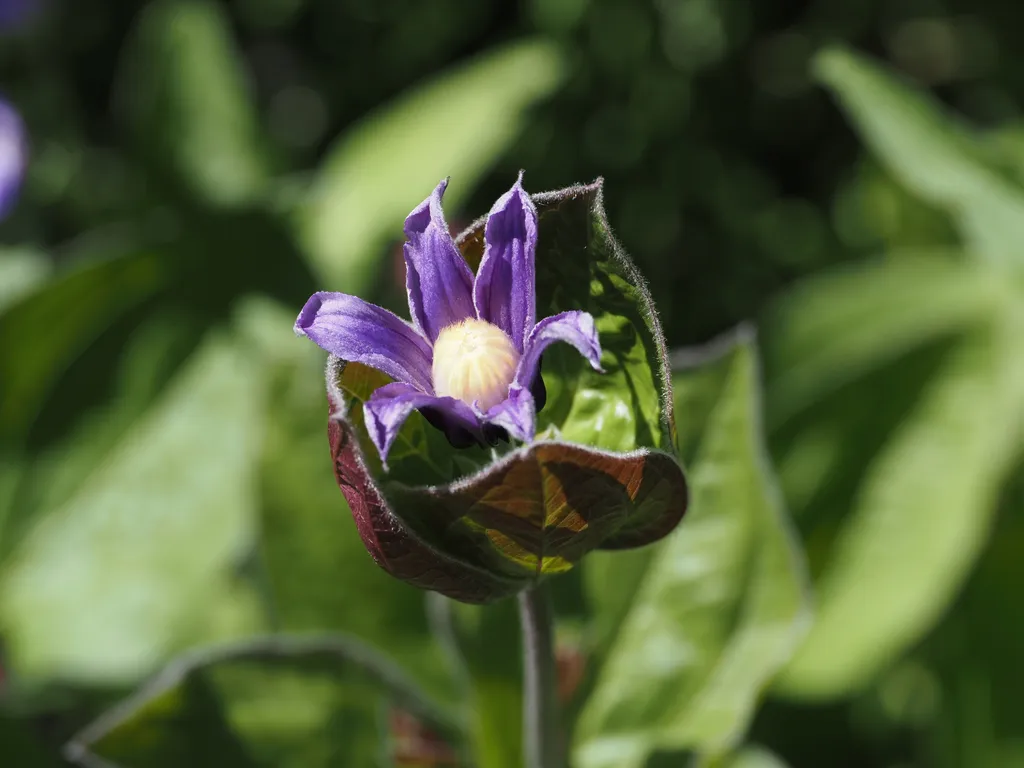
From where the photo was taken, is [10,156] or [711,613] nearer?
[711,613]

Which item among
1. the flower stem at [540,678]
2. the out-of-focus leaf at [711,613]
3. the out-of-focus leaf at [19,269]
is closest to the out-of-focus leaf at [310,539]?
the out-of-focus leaf at [711,613]

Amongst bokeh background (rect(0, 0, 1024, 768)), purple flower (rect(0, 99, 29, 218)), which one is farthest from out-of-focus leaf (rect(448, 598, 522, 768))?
purple flower (rect(0, 99, 29, 218))

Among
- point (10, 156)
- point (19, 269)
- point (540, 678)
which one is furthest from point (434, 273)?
point (10, 156)

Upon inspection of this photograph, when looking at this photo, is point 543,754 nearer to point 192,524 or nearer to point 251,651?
point 251,651

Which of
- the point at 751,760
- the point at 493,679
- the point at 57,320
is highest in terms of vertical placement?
the point at 57,320

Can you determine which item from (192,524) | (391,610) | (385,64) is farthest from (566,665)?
(385,64)

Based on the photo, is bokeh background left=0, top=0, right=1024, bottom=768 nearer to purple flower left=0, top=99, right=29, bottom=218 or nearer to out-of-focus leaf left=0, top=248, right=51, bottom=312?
out-of-focus leaf left=0, top=248, right=51, bottom=312

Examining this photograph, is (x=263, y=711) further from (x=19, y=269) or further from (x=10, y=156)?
(x=10, y=156)

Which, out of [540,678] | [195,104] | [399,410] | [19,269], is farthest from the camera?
[195,104]
